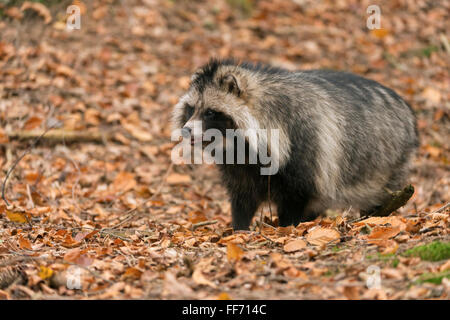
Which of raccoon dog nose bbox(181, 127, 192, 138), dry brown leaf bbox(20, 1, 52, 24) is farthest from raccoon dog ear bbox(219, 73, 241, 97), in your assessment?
dry brown leaf bbox(20, 1, 52, 24)

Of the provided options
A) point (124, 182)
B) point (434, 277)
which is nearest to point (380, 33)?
point (124, 182)

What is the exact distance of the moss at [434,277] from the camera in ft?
11.3

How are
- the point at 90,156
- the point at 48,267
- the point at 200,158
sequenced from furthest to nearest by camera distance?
the point at 90,156, the point at 200,158, the point at 48,267

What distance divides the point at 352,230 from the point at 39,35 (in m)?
6.82

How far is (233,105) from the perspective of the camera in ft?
17.0

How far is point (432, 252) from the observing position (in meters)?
3.81

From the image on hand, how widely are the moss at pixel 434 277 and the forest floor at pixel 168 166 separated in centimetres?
1

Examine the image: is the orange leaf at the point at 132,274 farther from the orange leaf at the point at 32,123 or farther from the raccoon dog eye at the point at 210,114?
the orange leaf at the point at 32,123

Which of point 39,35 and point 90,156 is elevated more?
point 39,35

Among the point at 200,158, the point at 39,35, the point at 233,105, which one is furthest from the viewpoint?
the point at 39,35

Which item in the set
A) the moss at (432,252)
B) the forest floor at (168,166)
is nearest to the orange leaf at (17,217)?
the forest floor at (168,166)

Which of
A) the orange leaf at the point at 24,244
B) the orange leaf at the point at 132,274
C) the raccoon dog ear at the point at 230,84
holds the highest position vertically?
the raccoon dog ear at the point at 230,84

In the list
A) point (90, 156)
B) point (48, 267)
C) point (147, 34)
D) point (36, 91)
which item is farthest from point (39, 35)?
point (48, 267)

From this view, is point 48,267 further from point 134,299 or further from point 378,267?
point 378,267
